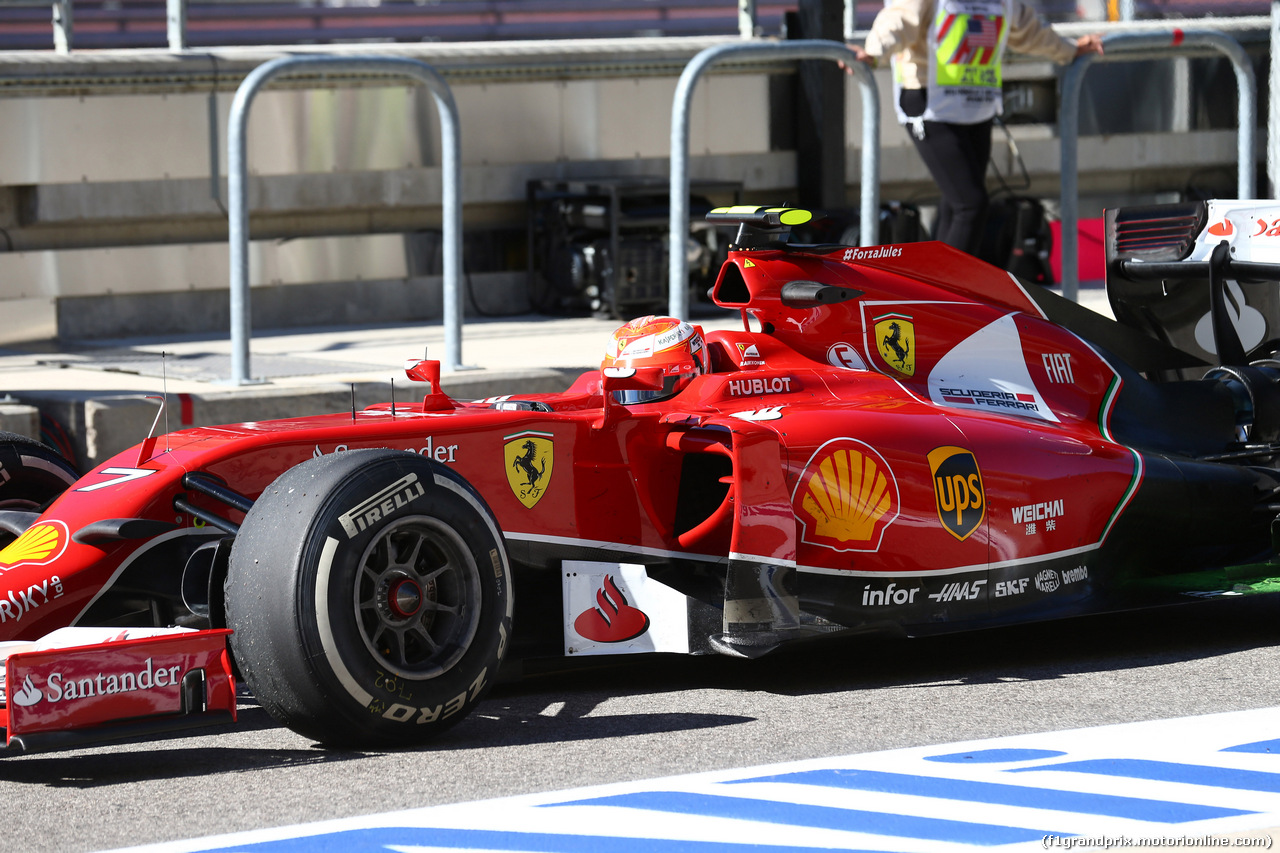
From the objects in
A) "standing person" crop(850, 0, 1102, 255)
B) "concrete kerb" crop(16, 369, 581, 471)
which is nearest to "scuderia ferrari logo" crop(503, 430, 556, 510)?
"concrete kerb" crop(16, 369, 581, 471)

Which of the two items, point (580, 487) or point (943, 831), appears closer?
point (943, 831)

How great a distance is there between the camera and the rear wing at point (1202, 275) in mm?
7180

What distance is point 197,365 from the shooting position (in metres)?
9.23

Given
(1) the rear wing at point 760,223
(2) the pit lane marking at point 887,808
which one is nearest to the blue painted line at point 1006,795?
(2) the pit lane marking at point 887,808

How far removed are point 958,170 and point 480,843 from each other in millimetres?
6504

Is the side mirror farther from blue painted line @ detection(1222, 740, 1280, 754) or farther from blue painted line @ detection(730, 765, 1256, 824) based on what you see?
blue painted line @ detection(1222, 740, 1280, 754)

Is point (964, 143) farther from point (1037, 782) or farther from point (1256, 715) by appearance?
Answer: point (1037, 782)

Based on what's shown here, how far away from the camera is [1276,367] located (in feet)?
23.4

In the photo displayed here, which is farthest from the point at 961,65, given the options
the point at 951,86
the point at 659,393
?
the point at 659,393

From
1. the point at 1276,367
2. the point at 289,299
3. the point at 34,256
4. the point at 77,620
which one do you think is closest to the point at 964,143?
the point at 1276,367

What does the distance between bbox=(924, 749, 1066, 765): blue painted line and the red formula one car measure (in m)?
0.85

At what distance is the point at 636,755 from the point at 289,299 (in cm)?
785

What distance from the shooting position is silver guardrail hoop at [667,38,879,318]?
8617 mm

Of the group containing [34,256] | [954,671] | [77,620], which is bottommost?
[954,671]
